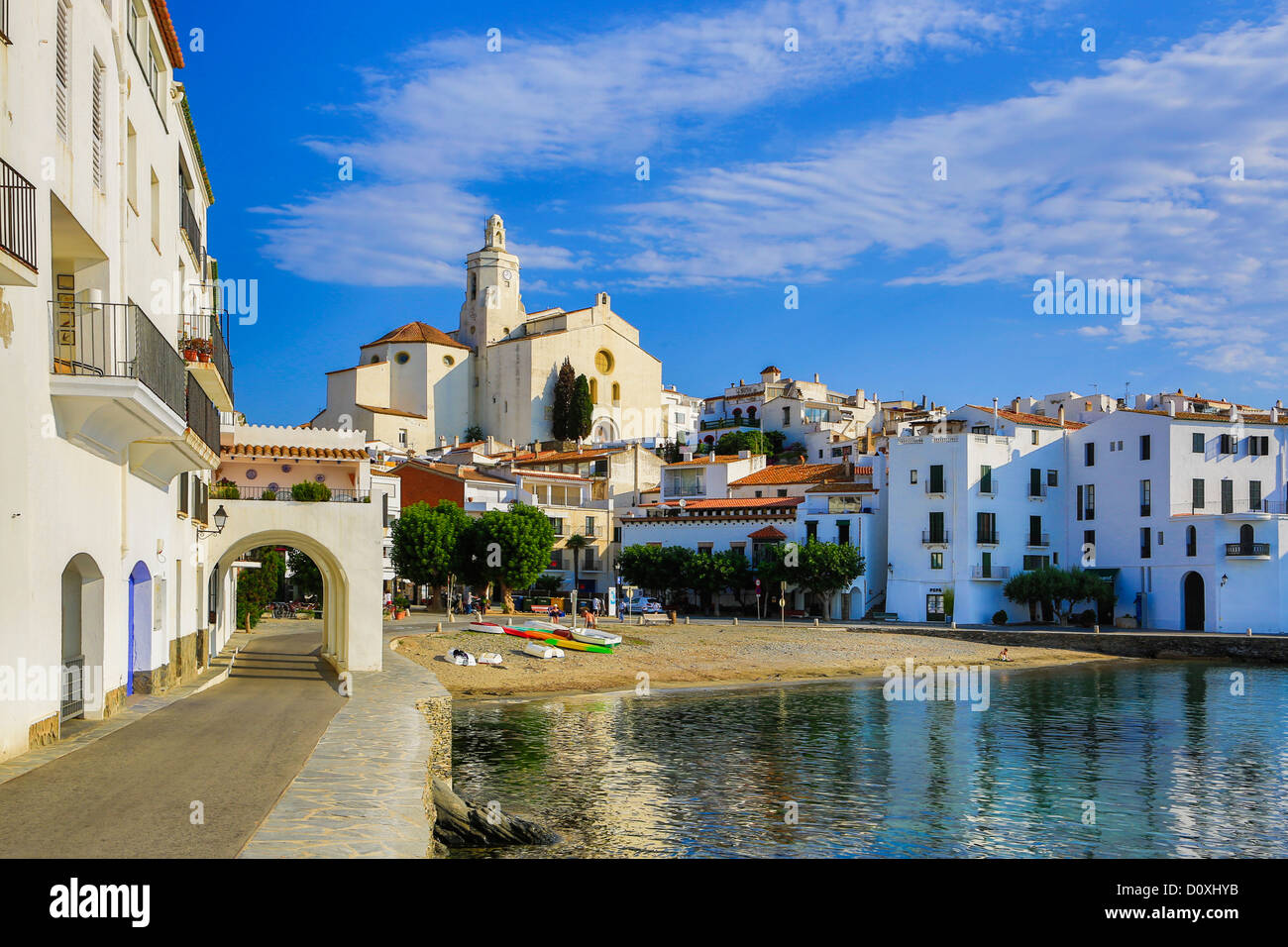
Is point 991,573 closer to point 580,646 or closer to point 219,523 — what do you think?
point 580,646

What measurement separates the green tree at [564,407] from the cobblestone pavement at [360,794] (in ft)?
290

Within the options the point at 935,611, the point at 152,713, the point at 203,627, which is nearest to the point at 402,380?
the point at 935,611

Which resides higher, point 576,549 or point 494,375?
point 494,375

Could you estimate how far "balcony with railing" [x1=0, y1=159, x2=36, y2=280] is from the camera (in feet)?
36.8

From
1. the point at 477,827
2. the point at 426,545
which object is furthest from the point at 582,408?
the point at 477,827

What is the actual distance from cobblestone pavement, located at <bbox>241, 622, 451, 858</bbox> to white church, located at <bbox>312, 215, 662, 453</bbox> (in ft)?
300

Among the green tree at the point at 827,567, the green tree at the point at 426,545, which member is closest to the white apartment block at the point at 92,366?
the green tree at the point at 426,545

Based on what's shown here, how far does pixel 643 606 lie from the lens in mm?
63000

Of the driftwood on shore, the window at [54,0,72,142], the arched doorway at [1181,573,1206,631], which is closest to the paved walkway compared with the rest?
the driftwood on shore

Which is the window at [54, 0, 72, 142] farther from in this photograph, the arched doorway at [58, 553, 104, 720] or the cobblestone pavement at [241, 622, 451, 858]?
the cobblestone pavement at [241, 622, 451, 858]

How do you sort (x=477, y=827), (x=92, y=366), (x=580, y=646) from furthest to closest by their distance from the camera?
(x=580, y=646)
(x=477, y=827)
(x=92, y=366)

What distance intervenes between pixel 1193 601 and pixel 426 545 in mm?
38831

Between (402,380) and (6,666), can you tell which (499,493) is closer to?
(402,380)

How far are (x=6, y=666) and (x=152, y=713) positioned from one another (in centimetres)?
662
